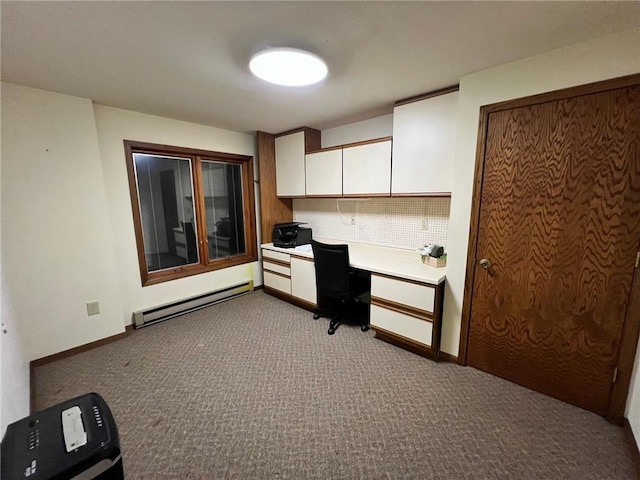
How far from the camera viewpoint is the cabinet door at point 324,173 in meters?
3.15

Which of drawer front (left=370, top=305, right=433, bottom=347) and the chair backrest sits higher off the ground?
the chair backrest

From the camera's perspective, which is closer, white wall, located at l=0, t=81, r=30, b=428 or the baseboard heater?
white wall, located at l=0, t=81, r=30, b=428

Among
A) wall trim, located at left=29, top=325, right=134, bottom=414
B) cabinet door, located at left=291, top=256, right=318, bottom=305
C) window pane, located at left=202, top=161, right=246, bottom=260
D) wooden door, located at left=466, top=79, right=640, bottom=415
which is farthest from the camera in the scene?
window pane, located at left=202, top=161, right=246, bottom=260

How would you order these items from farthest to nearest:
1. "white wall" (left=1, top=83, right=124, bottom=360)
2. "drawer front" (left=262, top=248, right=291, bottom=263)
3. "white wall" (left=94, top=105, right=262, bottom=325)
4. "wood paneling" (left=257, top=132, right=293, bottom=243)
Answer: "wood paneling" (left=257, top=132, right=293, bottom=243)
"drawer front" (left=262, top=248, right=291, bottom=263)
"white wall" (left=94, top=105, right=262, bottom=325)
"white wall" (left=1, top=83, right=124, bottom=360)

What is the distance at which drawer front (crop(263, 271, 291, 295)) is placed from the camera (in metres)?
3.55

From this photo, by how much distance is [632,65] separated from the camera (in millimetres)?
1463

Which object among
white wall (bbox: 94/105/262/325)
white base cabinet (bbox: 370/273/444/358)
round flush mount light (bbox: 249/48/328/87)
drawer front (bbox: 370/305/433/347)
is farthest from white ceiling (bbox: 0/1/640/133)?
drawer front (bbox: 370/305/433/347)

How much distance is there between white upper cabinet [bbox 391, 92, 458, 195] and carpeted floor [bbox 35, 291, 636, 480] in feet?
5.22

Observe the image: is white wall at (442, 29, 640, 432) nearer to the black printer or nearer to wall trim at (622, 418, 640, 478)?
wall trim at (622, 418, 640, 478)

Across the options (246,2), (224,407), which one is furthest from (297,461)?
(246,2)

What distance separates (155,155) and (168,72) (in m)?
1.46

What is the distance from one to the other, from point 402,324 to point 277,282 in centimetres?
186

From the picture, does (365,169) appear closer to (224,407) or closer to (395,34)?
(395,34)

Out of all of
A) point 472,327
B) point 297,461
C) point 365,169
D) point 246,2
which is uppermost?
point 246,2
